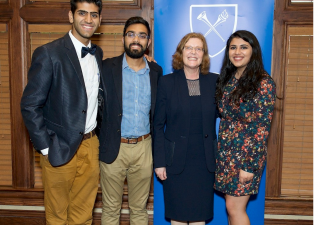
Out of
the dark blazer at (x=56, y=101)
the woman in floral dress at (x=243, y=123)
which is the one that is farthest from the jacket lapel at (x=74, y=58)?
the woman in floral dress at (x=243, y=123)

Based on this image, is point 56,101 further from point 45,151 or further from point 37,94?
point 45,151

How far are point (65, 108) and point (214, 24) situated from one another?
5.13 ft

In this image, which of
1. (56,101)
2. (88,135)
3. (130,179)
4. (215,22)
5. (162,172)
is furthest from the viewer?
(215,22)

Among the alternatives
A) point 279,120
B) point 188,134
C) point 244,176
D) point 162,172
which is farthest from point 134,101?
point 279,120

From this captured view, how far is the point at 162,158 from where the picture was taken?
241 cm

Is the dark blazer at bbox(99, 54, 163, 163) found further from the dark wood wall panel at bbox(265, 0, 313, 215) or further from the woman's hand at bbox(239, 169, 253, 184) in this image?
the dark wood wall panel at bbox(265, 0, 313, 215)

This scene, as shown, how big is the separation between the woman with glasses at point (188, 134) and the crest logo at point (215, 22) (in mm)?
377

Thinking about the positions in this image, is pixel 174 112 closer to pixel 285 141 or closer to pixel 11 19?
pixel 285 141

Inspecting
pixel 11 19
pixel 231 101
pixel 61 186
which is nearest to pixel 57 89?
pixel 61 186

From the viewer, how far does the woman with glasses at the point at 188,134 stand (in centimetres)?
238

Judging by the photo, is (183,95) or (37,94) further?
(183,95)

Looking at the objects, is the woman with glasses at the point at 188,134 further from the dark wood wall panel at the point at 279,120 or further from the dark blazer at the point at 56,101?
the dark wood wall panel at the point at 279,120

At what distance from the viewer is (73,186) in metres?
2.39

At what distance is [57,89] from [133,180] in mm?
1011
